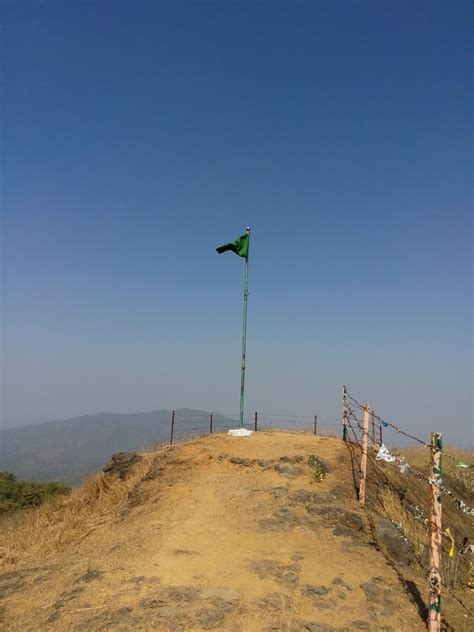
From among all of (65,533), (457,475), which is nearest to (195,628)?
(65,533)

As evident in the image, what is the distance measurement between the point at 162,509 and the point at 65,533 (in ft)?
10.3

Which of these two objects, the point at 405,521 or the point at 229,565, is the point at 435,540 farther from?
the point at 405,521

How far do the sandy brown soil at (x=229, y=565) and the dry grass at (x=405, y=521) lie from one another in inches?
38.8

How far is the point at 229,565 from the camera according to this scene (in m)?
8.09

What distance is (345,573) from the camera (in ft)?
25.6

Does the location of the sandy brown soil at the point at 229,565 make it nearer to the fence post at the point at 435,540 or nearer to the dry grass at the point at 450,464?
the fence post at the point at 435,540

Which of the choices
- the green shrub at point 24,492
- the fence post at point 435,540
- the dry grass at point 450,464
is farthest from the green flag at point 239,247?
the green shrub at point 24,492

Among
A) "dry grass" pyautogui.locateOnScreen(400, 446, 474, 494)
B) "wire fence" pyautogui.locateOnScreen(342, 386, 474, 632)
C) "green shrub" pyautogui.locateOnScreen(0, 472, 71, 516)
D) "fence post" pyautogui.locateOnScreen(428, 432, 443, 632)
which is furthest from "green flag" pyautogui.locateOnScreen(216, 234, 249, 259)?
"green shrub" pyautogui.locateOnScreen(0, 472, 71, 516)

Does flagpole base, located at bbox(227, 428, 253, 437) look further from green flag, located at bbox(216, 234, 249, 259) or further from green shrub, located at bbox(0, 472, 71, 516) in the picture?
green shrub, located at bbox(0, 472, 71, 516)

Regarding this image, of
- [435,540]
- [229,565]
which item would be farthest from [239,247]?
[435,540]

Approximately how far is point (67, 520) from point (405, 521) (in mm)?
10300

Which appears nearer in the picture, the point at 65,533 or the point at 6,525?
the point at 65,533

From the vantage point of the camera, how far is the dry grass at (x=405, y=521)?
961 centimetres

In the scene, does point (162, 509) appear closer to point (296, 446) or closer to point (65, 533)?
point (65, 533)
